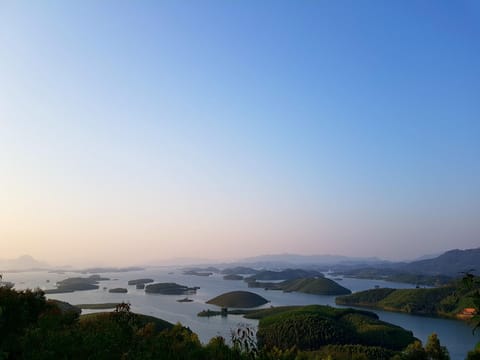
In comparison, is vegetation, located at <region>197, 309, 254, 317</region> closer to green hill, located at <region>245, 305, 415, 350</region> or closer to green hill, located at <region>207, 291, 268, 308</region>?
green hill, located at <region>207, 291, 268, 308</region>

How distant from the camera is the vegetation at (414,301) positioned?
459ft

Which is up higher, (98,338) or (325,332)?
(98,338)

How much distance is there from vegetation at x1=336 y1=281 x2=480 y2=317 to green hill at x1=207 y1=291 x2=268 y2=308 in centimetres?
3461

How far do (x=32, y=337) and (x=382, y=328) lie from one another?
99.6 meters

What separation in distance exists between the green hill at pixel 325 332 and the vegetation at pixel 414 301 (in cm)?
4736

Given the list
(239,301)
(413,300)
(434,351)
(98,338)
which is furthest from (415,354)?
(239,301)

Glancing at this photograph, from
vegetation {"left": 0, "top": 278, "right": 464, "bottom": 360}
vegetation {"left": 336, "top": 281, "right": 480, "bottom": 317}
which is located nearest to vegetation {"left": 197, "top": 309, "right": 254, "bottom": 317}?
vegetation {"left": 336, "top": 281, "right": 480, "bottom": 317}

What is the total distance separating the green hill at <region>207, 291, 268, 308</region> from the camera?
154 meters

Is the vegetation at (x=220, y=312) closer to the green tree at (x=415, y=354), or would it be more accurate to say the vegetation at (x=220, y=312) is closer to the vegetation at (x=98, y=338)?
the green tree at (x=415, y=354)

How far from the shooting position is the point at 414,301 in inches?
5950

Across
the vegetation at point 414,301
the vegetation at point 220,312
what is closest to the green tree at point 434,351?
the vegetation at point 220,312

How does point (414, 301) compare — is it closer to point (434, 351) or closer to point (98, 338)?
point (434, 351)

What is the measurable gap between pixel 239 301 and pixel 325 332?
65253 millimetres

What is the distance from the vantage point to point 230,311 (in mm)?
140125
